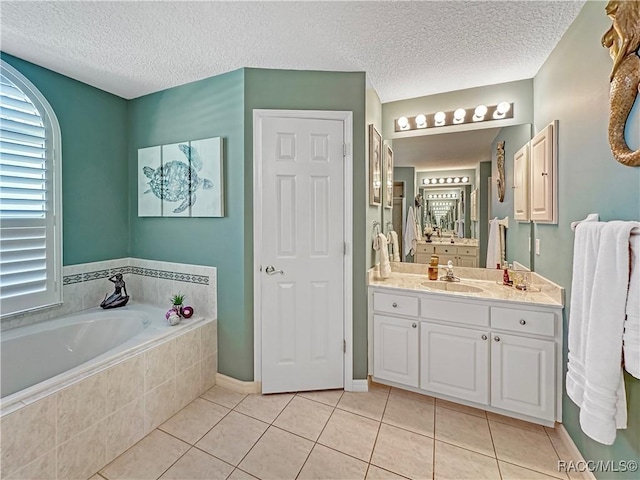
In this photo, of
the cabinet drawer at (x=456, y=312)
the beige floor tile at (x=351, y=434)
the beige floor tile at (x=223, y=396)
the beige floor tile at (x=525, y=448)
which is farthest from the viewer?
the beige floor tile at (x=223, y=396)

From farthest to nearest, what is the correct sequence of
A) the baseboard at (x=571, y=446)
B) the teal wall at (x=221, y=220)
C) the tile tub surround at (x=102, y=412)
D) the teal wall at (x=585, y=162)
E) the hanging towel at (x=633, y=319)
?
the teal wall at (x=221, y=220) < the baseboard at (x=571, y=446) < the tile tub surround at (x=102, y=412) < the teal wall at (x=585, y=162) < the hanging towel at (x=633, y=319)

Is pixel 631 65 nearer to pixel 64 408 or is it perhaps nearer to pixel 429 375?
pixel 429 375

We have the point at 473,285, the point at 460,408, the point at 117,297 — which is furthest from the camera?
the point at 117,297

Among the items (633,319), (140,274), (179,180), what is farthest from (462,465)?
(140,274)

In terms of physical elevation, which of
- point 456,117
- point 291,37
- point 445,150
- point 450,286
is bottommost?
point 450,286

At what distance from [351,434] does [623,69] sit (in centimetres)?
223

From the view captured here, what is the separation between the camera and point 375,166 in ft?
7.93

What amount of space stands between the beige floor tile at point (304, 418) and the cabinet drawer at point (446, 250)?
61.2 inches

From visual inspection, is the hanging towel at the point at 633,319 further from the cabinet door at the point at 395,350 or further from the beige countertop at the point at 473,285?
the cabinet door at the point at 395,350

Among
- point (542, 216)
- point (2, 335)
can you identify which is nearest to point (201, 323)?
point (2, 335)

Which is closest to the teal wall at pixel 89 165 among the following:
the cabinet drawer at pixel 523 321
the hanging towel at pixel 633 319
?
the cabinet drawer at pixel 523 321

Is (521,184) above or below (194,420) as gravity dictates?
above

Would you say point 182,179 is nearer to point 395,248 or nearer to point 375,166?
point 375,166

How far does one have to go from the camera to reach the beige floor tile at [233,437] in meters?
1.66
